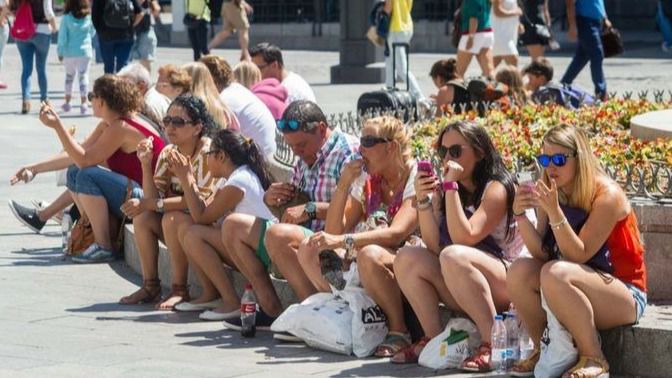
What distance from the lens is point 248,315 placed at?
29.1 feet

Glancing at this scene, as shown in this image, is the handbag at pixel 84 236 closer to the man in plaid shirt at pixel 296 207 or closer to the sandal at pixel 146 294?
the sandal at pixel 146 294

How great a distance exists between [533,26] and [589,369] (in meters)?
13.6

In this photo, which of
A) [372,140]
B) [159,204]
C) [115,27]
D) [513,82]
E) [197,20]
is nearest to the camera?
[372,140]

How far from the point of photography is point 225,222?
9172mm

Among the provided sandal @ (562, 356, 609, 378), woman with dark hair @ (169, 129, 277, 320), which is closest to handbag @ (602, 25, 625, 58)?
woman with dark hair @ (169, 129, 277, 320)

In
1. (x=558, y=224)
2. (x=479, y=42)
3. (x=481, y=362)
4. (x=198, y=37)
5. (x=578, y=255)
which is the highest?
(x=558, y=224)

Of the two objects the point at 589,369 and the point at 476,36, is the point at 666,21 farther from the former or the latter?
the point at 589,369

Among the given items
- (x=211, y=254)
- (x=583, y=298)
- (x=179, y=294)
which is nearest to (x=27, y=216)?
(x=179, y=294)

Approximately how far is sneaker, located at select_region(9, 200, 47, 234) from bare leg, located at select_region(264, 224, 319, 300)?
11.7 feet

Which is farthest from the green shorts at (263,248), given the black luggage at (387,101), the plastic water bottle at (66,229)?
the black luggage at (387,101)

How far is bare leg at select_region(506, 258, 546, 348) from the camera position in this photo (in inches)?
299

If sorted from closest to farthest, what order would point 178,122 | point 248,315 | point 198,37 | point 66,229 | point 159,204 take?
point 248,315 < point 159,204 < point 178,122 < point 66,229 < point 198,37

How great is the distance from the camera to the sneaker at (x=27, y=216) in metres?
12.0

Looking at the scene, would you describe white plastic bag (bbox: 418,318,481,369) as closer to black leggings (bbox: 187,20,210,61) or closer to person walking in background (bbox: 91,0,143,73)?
person walking in background (bbox: 91,0,143,73)
